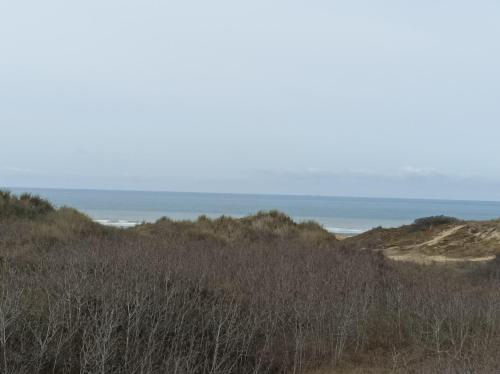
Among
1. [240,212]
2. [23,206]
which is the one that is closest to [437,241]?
[23,206]

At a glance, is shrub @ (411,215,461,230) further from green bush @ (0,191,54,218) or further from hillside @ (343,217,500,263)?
green bush @ (0,191,54,218)

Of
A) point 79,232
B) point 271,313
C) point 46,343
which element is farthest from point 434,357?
point 79,232

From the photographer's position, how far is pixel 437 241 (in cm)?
2541

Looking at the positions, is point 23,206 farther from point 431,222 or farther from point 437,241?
point 431,222

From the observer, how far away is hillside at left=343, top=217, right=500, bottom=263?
73.4 feet

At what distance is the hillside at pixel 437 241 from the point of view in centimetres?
2236

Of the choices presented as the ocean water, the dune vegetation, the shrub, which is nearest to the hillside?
the shrub

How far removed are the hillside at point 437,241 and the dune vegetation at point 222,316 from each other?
8712 millimetres

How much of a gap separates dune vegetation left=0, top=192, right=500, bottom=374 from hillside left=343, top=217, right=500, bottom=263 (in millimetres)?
8712

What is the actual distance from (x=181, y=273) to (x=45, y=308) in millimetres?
Answer: 3087

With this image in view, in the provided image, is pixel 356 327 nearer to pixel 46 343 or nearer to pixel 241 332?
pixel 241 332

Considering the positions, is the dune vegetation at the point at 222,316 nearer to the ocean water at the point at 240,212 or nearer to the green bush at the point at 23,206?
the green bush at the point at 23,206

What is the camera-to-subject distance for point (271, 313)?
8992 mm

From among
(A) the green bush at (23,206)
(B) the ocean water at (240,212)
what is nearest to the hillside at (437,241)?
(B) the ocean water at (240,212)
